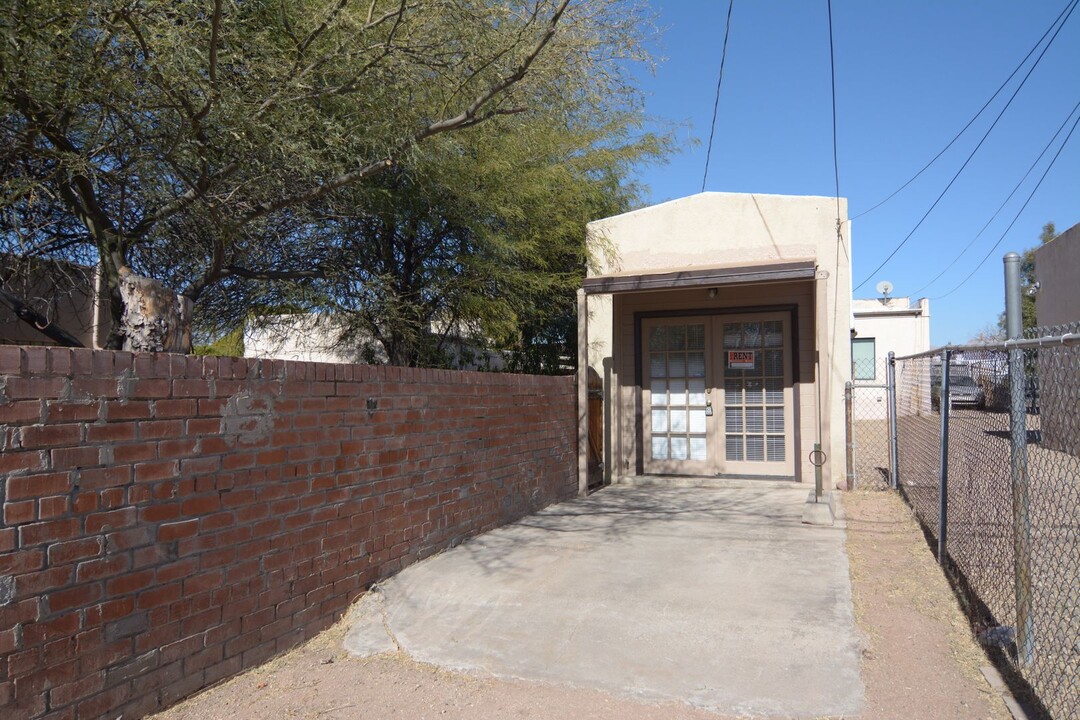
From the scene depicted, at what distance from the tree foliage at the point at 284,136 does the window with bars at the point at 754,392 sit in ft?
11.6

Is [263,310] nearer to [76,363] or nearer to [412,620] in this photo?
[412,620]

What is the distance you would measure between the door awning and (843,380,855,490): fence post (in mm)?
1633

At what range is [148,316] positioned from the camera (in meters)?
4.17

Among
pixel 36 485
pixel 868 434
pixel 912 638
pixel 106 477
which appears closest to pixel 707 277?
pixel 912 638

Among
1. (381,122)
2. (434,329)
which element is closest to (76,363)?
(381,122)

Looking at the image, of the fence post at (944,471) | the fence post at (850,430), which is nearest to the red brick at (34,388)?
the fence post at (944,471)

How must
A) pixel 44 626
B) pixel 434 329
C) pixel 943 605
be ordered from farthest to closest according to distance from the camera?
pixel 434 329
pixel 943 605
pixel 44 626

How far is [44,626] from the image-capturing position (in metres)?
3.13

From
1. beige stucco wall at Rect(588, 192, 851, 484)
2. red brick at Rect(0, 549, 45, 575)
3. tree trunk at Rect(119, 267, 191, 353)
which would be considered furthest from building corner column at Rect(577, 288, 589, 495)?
red brick at Rect(0, 549, 45, 575)

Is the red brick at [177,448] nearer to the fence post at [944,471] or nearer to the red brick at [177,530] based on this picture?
the red brick at [177,530]

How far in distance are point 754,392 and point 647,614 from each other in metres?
6.20

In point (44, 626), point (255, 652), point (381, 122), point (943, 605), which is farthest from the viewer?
point (381, 122)

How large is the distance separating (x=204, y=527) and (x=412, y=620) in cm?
161

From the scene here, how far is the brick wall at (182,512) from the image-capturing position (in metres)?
3.12
